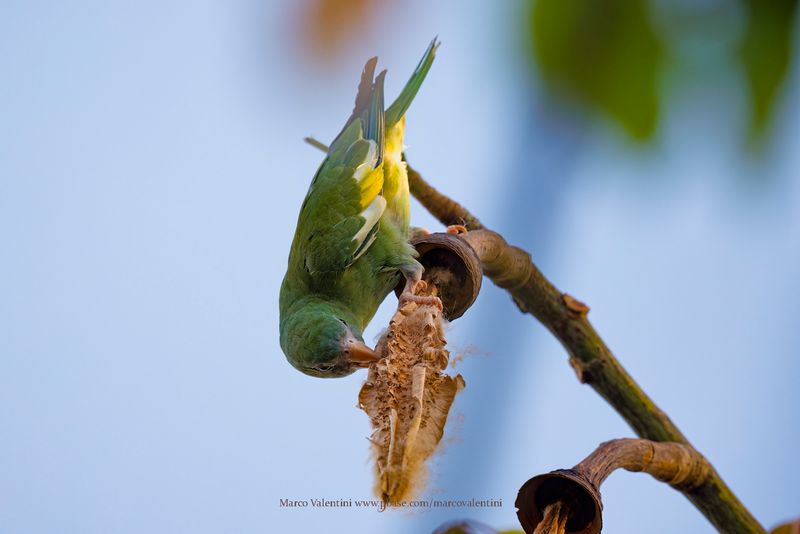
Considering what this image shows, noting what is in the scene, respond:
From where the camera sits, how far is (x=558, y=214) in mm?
1576

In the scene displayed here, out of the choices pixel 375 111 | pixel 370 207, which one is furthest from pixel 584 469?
pixel 375 111

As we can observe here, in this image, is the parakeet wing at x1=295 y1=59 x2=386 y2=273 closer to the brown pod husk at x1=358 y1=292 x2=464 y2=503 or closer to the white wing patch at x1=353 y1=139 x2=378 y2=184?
the white wing patch at x1=353 y1=139 x2=378 y2=184

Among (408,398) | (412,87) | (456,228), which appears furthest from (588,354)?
(412,87)

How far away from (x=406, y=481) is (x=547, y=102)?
1.22 metres

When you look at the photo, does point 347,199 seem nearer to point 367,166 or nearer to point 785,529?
point 367,166

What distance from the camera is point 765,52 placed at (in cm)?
126

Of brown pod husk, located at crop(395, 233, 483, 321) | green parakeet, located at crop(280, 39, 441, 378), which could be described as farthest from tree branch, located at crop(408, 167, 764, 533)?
green parakeet, located at crop(280, 39, 441, 378)

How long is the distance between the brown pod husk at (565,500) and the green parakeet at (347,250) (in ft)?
5.30

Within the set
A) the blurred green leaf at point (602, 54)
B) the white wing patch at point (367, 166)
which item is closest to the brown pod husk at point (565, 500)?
the blurred green leaf at point (602, 54)

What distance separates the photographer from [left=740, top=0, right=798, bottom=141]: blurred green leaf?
1.21 meters

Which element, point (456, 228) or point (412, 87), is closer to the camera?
point (456, 228)

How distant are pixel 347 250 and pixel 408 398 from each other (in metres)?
1.66

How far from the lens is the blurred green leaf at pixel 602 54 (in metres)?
1.37

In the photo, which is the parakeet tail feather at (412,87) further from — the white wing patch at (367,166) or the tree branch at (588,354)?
the tree branch at (588,354)
